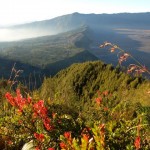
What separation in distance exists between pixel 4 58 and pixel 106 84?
166 meters

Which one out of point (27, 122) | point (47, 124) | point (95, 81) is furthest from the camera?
point (95, 81)

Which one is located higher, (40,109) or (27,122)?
(40,109)

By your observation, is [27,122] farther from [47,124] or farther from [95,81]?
[95,81]

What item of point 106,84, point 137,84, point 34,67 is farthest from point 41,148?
point 34,67

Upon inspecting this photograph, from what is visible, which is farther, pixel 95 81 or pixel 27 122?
pixel 95 81

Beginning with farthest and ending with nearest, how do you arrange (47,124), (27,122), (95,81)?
(95,81), (27,122), (47,124)

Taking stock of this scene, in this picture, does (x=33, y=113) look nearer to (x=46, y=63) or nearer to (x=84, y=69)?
(x=84, y=69)

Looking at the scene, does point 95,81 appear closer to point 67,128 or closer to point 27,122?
point 27,122

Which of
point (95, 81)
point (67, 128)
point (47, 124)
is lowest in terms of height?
point (95, 81)

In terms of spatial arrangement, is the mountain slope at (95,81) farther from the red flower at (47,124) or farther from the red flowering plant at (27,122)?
the red flower at (47,124)

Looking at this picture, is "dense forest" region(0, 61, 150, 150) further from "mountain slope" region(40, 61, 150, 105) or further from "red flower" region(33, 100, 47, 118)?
"mountain slope" region(40, 61, 150, 105)

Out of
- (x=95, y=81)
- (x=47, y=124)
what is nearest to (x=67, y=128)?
(x=47, y=124)

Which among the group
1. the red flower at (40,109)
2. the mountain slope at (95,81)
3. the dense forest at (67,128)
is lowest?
the mountain slope at (95,81)

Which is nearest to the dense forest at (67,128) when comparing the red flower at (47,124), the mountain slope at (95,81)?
the red flower at (47,124)
